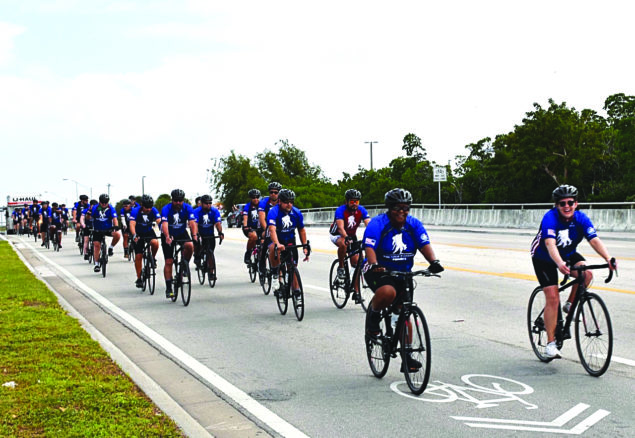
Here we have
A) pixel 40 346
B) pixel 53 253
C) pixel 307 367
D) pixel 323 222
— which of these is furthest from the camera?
pixel 323 222

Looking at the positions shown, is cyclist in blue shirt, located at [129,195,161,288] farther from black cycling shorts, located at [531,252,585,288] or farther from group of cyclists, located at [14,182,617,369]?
black cycling shorts, located at [531,252,585,288]

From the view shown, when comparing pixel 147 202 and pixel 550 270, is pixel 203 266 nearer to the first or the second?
pixel 147 202

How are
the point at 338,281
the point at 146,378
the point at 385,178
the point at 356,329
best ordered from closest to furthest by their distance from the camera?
the point at 146,378, the point at 356,329, the point at 338,281, the point at 385,178

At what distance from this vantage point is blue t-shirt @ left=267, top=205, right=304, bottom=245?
39.8ft

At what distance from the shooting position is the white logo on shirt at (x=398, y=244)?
7.20 m

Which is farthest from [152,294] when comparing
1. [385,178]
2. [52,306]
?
Answer: [385,178]

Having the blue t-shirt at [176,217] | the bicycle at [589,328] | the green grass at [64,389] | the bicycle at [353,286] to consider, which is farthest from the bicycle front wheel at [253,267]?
the bicycle at [589,328]

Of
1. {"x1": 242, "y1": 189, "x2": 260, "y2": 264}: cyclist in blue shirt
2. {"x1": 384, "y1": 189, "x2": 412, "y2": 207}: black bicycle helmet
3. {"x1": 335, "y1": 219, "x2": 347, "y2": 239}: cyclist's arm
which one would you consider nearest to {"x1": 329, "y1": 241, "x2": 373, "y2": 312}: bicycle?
{"x1": 335, "y1": 219, "x2": 347, "y2": 239}: cyclist's arm

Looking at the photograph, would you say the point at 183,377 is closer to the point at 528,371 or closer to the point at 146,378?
the point at 146,378

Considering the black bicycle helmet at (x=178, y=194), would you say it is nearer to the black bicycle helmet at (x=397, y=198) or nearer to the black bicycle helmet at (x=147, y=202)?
the black bicycle helmet at (x=147, y=202)

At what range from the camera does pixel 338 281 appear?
1262 cm

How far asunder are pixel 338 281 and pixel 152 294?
4394 mm

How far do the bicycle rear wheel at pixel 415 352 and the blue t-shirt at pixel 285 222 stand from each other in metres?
5.30

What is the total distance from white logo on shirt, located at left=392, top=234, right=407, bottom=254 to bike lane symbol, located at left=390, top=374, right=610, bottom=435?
3.90ft
